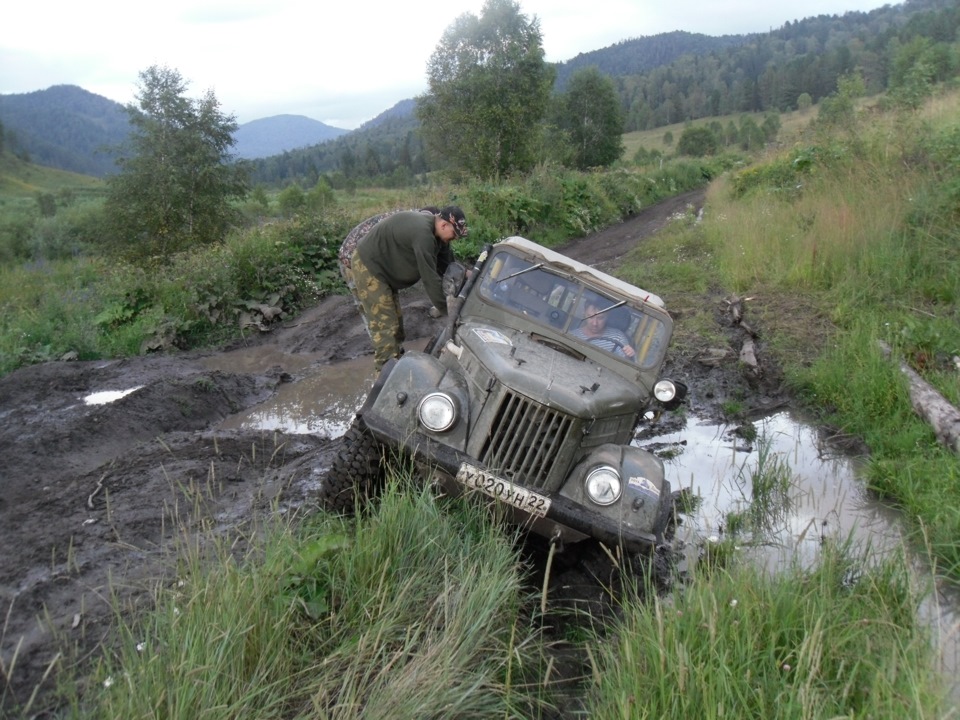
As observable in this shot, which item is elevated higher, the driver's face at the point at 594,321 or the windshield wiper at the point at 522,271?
the windshield wiper at the point at 522,271

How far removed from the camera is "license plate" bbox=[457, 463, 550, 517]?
3.54 meters

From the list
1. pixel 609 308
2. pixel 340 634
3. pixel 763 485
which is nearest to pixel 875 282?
pixel 763 485

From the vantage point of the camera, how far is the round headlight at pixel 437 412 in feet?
12.5

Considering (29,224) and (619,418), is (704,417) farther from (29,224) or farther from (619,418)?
(29,224)

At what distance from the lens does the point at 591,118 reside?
1848 inches

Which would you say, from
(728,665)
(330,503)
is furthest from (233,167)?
(728,665)

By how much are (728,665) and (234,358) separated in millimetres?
7541

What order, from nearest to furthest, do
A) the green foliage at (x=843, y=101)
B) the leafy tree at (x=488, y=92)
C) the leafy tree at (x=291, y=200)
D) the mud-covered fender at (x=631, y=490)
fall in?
the mud-covered fender at (x=631, y=490)
the green foliage at (x=843, y=101)
the leafy tree at (x=291, y=200)
the leafy tree at (x=488, y=92)

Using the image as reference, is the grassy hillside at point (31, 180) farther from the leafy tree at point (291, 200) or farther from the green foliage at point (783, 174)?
the green foliage at point (783, 174)

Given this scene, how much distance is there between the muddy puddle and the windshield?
1038 mm

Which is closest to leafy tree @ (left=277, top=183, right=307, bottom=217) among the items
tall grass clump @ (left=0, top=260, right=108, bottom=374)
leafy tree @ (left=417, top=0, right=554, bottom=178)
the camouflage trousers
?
leafy tree @ (left=417, top=0, right=554, bottom=178)

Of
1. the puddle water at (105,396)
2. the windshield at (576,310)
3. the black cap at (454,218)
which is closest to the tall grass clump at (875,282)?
the windshield at (576,310)

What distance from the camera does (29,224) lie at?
3419 centimetres

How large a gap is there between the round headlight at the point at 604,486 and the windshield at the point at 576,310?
122 cm
